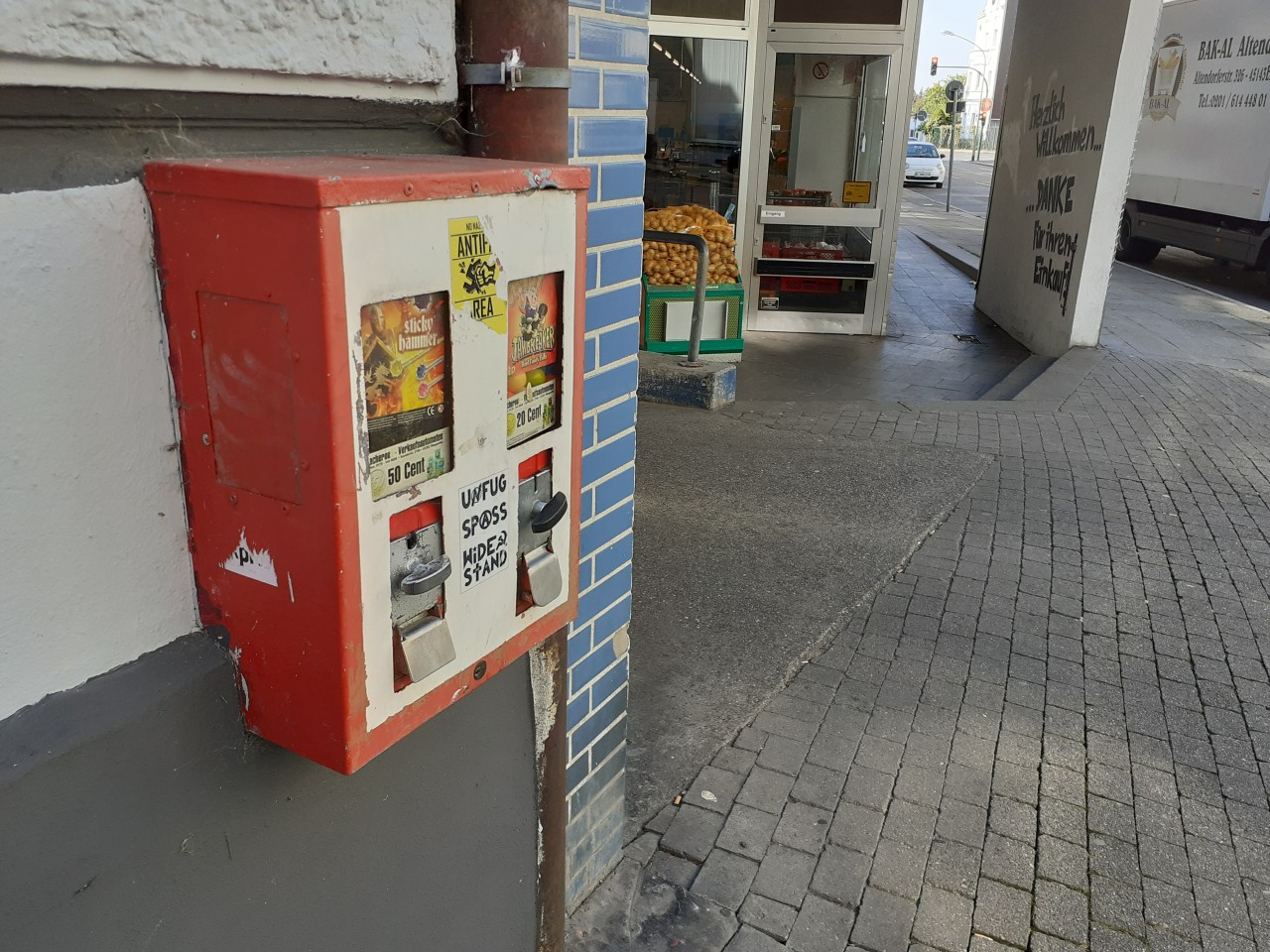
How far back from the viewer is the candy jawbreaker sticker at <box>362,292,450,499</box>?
4.12 ft

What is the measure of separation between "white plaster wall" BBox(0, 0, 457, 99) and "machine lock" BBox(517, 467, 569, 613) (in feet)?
2.29

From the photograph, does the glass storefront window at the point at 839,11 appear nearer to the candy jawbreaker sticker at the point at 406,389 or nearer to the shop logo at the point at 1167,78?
the shop logo at the point at 1167,78

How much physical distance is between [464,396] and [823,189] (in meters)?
9.00

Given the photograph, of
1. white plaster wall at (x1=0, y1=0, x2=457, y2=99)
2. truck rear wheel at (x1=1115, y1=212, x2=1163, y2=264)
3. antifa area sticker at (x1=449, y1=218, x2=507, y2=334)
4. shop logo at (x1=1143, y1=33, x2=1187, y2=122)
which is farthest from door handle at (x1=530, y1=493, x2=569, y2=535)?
truck rear wheel at (x1=1115, y1=212, x2=1163, y2=264)

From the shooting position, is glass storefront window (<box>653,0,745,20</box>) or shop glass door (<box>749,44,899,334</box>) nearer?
glass storefront window (<box>653,0,745,20</box>)

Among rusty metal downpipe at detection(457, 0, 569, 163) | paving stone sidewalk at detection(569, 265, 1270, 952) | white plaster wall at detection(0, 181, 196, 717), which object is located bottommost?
paving stone sidewalk at detection(569, 265, 1270, 952)

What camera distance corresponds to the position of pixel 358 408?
1.23 meters

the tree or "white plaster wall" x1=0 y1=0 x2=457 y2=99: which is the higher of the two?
the tree

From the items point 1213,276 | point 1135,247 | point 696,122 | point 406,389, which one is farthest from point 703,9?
point 1135,247

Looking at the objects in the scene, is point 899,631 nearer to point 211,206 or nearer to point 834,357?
point 211,206

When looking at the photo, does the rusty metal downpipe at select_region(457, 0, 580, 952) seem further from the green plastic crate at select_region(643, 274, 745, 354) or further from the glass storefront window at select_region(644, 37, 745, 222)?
the glass storefront window at select_region(644, 37, 745, 222)

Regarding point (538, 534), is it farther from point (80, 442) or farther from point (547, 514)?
point (80, 442)

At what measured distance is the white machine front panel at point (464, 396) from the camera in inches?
47.9

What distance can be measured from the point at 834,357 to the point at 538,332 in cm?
786
